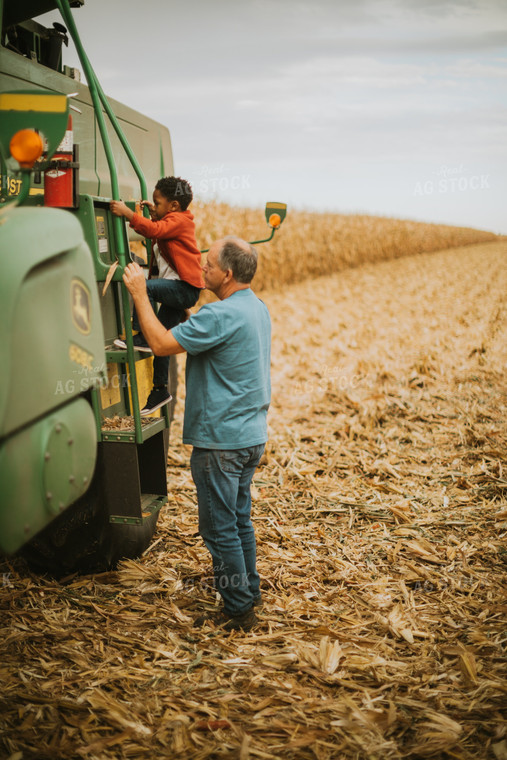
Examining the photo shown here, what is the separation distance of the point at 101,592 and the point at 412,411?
402 centimetres

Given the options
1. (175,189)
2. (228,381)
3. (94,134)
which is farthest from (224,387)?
(94,134)

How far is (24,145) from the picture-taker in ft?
6.48

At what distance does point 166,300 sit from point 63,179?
0.93 meters

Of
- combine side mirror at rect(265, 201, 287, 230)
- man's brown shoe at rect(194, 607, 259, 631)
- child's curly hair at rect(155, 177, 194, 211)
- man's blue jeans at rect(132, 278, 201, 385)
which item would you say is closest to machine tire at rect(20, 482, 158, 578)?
man's brown shoe at rect(194, 607, 259, 631)

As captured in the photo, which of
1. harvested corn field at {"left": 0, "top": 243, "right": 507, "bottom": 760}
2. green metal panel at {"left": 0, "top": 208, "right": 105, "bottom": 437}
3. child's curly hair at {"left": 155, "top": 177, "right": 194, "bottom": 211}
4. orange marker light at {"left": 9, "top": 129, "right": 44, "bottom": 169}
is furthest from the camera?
child's curly hair at {"left": 155, "top": 177, "right": 194, "bottom": 211}

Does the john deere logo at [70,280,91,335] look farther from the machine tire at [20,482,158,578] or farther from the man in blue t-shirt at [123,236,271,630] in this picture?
the machine tire at [20,482,158,578]

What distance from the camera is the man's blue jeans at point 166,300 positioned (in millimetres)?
3426

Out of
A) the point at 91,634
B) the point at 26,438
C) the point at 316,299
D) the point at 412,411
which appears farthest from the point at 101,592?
the point at 316,299

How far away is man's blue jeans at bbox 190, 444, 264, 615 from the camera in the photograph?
10.1ft

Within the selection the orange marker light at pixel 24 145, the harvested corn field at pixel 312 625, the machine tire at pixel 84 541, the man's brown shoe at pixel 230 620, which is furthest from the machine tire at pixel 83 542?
the orange marker light at pixel 24 145

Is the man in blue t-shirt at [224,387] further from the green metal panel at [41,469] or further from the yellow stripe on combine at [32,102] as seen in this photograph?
the yellow stripe on combine at [32,102]

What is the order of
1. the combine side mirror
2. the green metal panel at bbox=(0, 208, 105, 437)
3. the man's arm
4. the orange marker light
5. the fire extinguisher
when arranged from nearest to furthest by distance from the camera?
the green metal panel at bbox=(0, 208, 105, 437) < the orange marker light < the fire extinguisher < the man's arm < the combine side mirror

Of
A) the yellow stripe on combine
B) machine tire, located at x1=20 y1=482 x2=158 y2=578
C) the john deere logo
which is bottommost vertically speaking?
machine tire, located at x1=20 y1=482 x2=158 y2=578

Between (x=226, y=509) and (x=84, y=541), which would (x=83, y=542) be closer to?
(x=84, y=541)
